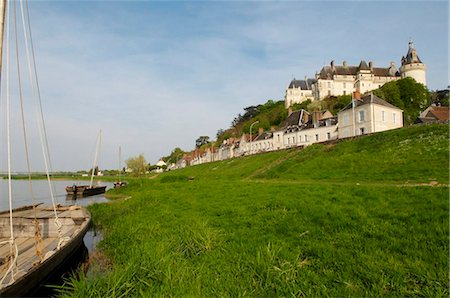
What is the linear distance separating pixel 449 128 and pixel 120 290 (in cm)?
3204

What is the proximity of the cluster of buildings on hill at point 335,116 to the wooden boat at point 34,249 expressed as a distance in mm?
41904

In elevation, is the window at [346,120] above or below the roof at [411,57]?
below

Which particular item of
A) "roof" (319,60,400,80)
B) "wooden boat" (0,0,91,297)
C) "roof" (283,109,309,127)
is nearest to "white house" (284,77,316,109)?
"roof" (319,60,400,80)

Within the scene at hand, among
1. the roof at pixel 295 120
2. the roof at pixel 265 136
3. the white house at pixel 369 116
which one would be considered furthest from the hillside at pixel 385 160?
the roof at pixel 265 136

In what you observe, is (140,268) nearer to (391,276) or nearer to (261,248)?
(261,248)

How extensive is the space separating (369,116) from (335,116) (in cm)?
1471

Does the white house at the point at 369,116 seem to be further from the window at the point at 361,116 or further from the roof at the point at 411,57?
the roof at the point at 411,57

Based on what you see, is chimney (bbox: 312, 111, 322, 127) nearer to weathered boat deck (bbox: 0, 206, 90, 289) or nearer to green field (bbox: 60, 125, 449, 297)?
green field (bbox: 60, 125, 449, 297)

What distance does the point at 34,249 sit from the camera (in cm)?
1084

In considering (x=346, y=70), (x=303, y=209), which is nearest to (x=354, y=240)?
(x=303, y=209)

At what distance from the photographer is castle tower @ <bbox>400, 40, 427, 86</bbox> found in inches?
3743

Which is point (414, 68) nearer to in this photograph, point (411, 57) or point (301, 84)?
point (411, 57)

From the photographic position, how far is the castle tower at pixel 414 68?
312 ft

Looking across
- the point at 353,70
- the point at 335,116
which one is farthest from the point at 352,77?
the point at 335,116
